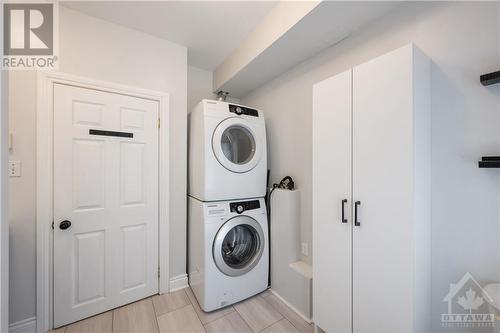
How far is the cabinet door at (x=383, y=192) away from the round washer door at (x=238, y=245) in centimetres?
96

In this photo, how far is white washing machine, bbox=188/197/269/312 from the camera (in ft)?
5.89

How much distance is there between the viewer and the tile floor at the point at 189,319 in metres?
1.61

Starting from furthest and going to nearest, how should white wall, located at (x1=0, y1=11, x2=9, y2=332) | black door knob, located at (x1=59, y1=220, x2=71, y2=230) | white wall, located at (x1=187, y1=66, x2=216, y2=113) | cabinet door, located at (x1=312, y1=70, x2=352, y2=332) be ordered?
white wall, located at (x1=187, y1=66, x2=216, y2=113), black door knob, located at (x1=59, y1=220, x2=71, y2=230), cabinet door, located at (x1=312, y1=70, x2=352, y2=332), white wall, located at (x1=0, y1=11, x2=9, y2=332)

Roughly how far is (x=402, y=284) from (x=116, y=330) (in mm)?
1998

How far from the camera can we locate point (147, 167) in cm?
197

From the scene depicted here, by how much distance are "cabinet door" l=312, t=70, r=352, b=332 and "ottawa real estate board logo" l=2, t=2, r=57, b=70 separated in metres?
2.09

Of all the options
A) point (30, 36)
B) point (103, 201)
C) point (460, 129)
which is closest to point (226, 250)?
point (103, 201)

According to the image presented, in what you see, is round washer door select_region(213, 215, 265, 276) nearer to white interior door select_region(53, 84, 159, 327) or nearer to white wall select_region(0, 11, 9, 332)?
white interior door select_region(53, 84, 159, 327)

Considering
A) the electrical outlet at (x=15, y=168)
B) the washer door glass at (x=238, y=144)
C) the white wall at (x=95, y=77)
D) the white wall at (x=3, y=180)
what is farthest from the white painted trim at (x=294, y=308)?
the electrical outlet at (x=15, y=168)

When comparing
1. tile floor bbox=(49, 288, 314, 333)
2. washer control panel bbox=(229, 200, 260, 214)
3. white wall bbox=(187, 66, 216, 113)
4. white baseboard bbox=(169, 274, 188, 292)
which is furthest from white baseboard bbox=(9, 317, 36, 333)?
white wall bbox=(187, 66, 216, 113)

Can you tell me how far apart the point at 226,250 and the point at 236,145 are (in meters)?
1.03

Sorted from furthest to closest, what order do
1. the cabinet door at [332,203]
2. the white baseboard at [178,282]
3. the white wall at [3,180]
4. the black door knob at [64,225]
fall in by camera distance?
the white baseboard at [178,282] < the black door knob at [64,225] < the cabinet door at [332,203] < the white wall at [3,180]

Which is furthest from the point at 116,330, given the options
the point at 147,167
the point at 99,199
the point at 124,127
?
the point at 124,127

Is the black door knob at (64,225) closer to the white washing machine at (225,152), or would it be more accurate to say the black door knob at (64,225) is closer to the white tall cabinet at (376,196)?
the white washing machine at (225,152)
